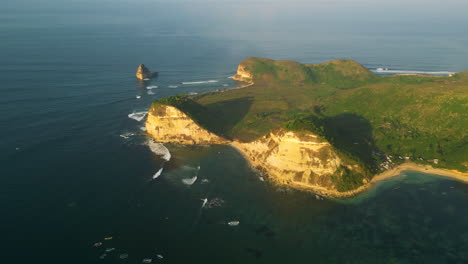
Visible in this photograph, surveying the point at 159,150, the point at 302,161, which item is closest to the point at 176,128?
the point at 159,150

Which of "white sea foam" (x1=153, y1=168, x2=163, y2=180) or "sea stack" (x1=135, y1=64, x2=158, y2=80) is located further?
"sea stack" (x1=135, y1=64, x2=158, y2=80)

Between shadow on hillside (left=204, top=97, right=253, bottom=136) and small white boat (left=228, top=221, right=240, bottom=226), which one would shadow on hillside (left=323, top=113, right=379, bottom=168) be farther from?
small white boat (left=228, top=221, right=240, bottom=226)

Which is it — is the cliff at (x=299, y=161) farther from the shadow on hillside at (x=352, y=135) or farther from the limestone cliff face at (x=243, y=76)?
the limestone cliff face at (x=243, y=76)

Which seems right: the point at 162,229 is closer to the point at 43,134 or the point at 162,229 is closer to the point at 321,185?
the point at 321,185

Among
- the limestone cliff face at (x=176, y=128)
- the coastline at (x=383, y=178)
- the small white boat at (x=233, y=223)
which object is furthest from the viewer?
the limestone cliff face at (x=176, y=128)

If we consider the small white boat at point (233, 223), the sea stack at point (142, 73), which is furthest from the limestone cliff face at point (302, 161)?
the sea stack at point (142, 73)

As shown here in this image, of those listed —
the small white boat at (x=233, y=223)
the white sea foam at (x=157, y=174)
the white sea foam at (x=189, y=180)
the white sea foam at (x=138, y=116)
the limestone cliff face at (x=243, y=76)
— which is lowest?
the small white boat at (x=233, y=223)

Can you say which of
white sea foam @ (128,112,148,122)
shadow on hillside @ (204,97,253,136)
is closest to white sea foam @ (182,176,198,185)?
shadow on hillside @ (204,97,253,136)

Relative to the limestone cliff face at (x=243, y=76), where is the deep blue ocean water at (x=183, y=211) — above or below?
below
